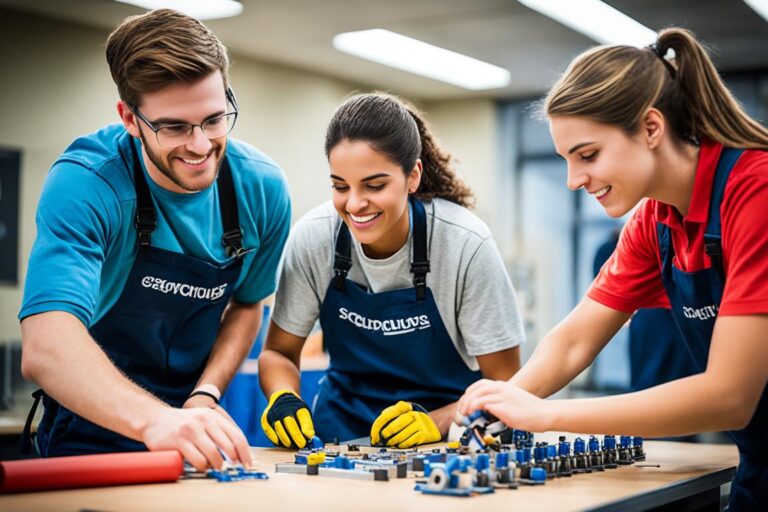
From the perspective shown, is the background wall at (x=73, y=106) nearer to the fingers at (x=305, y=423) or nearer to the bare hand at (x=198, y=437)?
the fingers at (x=305, y=423)

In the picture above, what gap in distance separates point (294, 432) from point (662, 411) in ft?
2.68

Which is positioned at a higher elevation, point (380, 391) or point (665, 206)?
point (665, 206)

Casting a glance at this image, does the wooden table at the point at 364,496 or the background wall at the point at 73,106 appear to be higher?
the background wall at the point at 73,106

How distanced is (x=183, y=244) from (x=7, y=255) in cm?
394

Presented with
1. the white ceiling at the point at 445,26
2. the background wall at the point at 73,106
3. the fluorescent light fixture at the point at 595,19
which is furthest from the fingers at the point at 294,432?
the fluorescent light fixture at the point at 595,19

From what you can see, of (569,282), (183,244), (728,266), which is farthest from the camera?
(569,282)

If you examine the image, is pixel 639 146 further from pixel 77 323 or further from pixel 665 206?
pixel 77 323

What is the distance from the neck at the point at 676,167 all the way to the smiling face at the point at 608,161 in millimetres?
22

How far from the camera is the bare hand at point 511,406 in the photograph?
164cm

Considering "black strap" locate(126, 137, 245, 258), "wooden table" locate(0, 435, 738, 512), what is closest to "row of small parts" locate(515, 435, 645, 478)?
"wooden table" locate(0, 435, 738, 512)

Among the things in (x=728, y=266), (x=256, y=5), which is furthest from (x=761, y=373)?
(x=256, y=5)

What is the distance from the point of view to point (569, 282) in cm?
884

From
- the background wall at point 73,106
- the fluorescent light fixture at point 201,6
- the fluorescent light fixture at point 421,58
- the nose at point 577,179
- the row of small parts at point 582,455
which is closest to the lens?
the row of small parts at point 582,455

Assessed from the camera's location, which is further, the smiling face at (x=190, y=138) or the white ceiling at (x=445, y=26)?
the white ceiling at (x=445, y=26)
